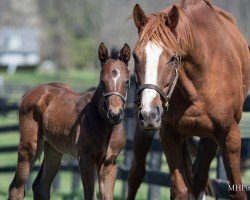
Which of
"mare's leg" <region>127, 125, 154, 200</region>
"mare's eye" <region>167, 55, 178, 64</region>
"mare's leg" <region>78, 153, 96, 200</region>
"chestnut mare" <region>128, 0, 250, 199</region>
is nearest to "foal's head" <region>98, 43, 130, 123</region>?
"chestnut mare" <region>128, 0, 250, 199</region>

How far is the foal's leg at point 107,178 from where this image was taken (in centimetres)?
748

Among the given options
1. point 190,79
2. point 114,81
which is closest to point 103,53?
point 114,81

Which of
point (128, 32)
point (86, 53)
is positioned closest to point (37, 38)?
point (86, 53)

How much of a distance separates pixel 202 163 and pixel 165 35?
1.99 m

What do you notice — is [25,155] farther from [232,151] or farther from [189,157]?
[232,151]

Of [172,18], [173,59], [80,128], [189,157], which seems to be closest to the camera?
[173,59]

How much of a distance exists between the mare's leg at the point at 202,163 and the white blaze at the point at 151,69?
186cm

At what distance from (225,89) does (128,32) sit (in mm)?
20932

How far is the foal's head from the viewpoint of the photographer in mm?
7141

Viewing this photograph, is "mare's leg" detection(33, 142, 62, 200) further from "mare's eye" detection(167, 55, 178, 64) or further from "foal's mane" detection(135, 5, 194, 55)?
"mare's eye" detection(167, 55, 178, 64)

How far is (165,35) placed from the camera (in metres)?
6.41

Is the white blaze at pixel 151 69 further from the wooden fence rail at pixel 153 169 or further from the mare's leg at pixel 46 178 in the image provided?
the mare's leg at pixel 46 178

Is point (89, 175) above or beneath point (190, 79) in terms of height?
beneath

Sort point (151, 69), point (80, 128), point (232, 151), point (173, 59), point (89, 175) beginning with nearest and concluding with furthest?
point (151, 69), point (173, 59), point (232, 151), point (89, 175), point (80, 128)
